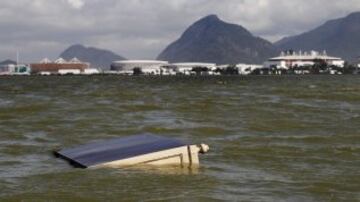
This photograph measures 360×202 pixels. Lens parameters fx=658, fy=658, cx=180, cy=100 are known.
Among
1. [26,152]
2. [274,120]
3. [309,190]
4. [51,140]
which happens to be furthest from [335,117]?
[309,190]

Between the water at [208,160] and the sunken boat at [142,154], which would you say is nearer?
the water at [208,160]

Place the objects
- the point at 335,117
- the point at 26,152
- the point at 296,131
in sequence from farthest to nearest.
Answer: the point at 335,117, the point at 296,131, the point at 26,152

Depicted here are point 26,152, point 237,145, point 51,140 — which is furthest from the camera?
point 51,140

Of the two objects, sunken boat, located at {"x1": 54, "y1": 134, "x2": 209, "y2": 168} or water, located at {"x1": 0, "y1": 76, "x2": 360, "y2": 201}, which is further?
sunken boat, located at {"x1": 54, "y1": 134, "x2": 209, "y2": 168}

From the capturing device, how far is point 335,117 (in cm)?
2947

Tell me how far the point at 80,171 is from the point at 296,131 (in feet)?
37.7

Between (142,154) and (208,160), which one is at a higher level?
(142,154)

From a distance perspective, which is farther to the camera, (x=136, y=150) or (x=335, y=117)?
(x=335, y=117)

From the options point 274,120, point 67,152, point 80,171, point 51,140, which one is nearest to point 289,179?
point 80,171

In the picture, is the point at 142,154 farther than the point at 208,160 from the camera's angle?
No

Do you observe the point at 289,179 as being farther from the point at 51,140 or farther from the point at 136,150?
the point at 51,140

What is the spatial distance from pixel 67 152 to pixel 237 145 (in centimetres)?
510

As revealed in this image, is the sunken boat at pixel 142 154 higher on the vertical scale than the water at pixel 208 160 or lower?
higher

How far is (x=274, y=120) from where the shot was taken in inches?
1070
